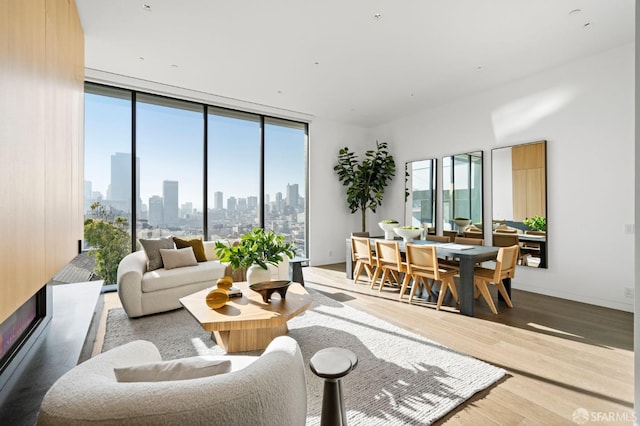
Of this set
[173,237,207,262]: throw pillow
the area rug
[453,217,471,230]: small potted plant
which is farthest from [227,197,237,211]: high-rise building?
[453,217,471,230]: small potted plant

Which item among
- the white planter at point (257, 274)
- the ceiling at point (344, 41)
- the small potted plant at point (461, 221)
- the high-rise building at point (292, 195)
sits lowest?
the white planter at point (257, 274)

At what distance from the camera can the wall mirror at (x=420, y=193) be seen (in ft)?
18.9

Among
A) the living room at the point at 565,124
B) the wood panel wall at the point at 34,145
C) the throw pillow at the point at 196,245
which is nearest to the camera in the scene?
the wood panel wall at the point at 34,145

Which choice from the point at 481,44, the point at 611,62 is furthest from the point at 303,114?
the point at 611,62

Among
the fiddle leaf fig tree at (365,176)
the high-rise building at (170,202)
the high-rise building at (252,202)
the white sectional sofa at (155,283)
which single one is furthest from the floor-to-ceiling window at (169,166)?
the fiddle leaf fig tree at (365,176)

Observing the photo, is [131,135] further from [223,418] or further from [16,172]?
[223,418]

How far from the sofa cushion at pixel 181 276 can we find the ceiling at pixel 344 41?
2.64 meters

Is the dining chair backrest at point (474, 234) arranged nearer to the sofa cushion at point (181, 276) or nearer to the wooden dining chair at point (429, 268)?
the wooden dining chair at point (429, 268)

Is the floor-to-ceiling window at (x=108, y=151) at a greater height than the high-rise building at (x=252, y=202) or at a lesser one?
greater

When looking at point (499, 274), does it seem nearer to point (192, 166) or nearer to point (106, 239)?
point (192, 166)

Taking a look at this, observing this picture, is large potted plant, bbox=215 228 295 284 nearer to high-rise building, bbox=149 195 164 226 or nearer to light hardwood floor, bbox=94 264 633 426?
light hardwood floor, bbox=94 264 633 426

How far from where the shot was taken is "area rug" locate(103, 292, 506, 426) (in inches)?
70.6

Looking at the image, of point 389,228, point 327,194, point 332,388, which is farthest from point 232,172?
point 332,388

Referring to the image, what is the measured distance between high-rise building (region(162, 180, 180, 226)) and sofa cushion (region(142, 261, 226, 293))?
1.22 meters
